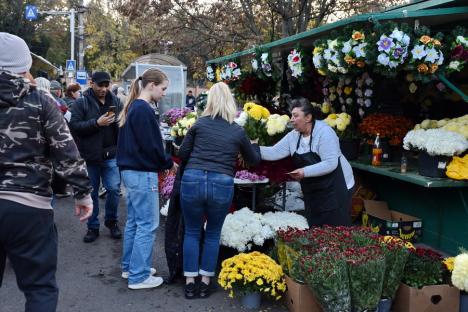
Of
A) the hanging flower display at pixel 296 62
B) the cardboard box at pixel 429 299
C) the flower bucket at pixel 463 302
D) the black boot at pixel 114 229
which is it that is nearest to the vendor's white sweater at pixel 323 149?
the cardboard box at pixel 429 299

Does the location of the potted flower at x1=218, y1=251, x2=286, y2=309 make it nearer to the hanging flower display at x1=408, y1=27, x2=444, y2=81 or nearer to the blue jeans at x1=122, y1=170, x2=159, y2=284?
the blue jeans at x1=122, y1=170, x2=159, y2=284

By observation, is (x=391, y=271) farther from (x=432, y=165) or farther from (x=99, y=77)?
(x=99, y=77)

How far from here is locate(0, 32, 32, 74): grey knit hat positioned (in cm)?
259

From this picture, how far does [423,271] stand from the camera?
11.8 feet

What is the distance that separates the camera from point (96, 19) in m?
34.2

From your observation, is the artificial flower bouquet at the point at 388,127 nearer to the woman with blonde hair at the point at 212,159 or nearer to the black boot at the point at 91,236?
the woman with blonde hair at the point at 212,159

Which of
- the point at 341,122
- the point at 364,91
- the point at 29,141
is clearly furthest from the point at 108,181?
the point at 364,91

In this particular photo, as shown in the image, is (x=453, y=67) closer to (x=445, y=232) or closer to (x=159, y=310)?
(x=445, y=232)

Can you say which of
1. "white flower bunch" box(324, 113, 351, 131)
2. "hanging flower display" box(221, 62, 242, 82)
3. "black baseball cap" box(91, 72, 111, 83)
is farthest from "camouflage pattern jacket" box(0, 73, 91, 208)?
"hanging flower display" box(221, 62, 242, 82)

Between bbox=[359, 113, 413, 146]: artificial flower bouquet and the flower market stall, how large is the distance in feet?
0.03

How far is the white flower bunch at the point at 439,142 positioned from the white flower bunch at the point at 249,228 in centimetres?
131

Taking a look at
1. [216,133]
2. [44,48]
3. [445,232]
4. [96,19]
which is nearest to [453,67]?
[445,232]

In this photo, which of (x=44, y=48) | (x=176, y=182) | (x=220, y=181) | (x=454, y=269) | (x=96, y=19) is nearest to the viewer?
(x=454, y=269)

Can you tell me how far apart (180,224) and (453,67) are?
268cm
